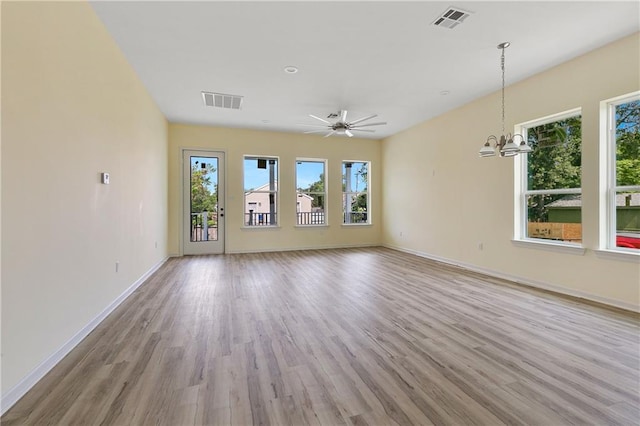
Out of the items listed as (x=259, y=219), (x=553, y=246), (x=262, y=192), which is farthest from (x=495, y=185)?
(x=259, y=219)

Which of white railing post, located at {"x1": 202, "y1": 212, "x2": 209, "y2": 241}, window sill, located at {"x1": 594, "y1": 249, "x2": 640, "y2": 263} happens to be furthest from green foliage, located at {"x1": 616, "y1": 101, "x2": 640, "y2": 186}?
white railing post, located at {"x1": 202, "y1": 212, "x2": 209, "y2": 241}

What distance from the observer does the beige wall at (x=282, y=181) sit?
6559 millimetres

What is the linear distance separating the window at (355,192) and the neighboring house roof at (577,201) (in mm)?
4670

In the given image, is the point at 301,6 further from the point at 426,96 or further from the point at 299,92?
the point at 426,96

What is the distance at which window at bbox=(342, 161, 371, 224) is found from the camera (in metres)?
8.15

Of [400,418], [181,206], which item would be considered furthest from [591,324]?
[181,206]

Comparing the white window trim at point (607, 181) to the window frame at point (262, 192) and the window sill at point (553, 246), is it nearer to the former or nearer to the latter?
the window sill at point (553, 246)

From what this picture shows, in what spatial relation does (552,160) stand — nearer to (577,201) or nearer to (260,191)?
(577,201)

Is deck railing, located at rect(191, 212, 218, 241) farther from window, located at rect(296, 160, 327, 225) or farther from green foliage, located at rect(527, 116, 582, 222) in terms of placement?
green foliage, located at rect(527, 116, 582, 222)

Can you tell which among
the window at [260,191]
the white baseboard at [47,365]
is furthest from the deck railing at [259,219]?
the white baseboard at [47,365]

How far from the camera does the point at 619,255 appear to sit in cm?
324

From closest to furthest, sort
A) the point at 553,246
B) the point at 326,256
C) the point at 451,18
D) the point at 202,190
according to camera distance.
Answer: the point at 451,18 < the point at 553,246 < the point at 326,256 < the point at 202,190

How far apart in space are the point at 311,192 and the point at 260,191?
1.37 metres

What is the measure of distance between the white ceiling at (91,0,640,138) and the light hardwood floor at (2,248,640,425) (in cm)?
299
